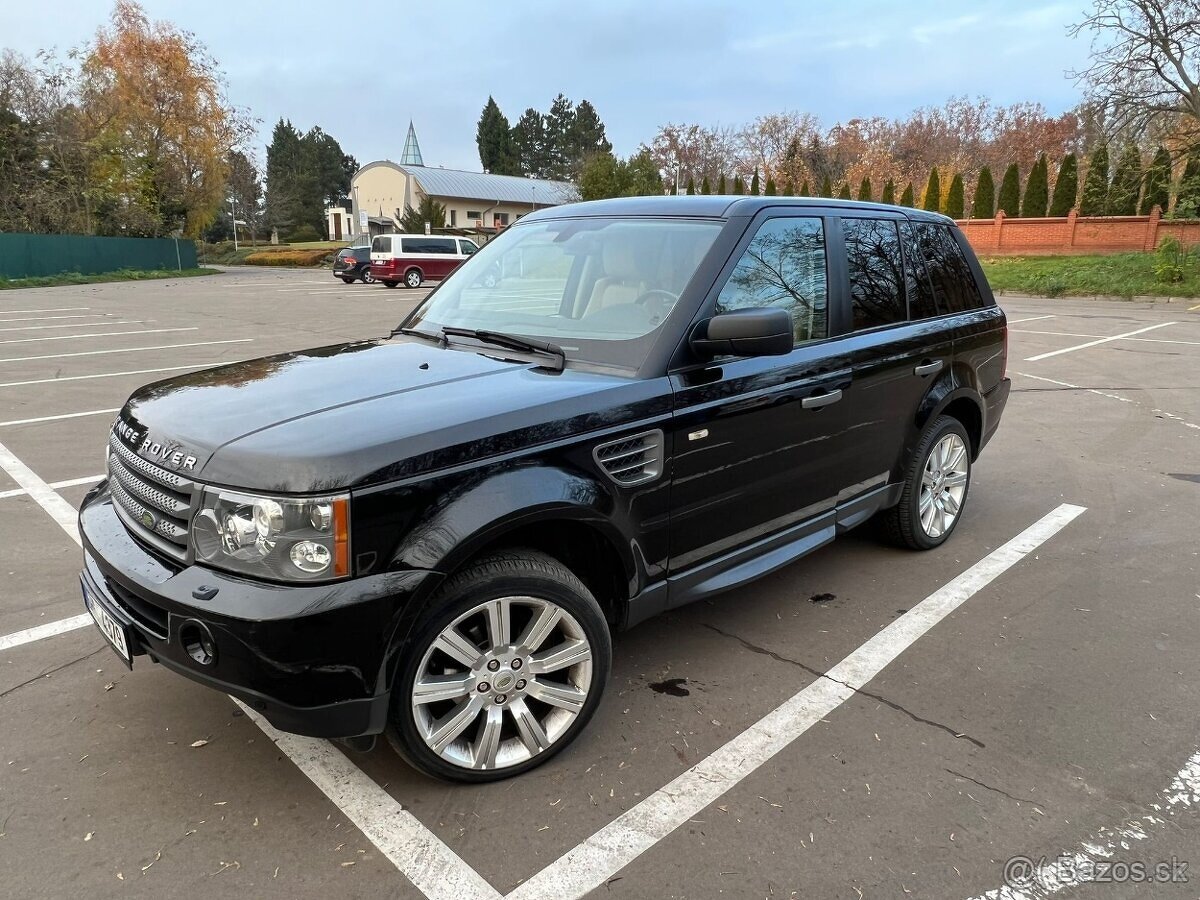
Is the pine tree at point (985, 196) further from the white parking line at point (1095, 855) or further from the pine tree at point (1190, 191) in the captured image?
the white parking line at point (1095, 855)

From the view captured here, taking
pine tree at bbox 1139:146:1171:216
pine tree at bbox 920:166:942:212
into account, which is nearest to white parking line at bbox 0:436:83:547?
pine tree at bbox 1139:146:1171:216

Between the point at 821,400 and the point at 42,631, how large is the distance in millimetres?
3597

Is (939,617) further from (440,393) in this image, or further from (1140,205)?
(1140,205)

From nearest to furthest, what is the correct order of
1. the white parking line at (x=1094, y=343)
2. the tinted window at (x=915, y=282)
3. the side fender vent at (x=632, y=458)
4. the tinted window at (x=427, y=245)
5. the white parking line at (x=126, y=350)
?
the side fender vent at (x=632, y=458)
the tinted window at (x=915, y=282)
the white parking line at (x=126, y=350)
the white parking line at (x=1094, y=343)
the tinted window at (x=427, y=245)

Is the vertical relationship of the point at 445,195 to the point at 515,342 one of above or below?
above

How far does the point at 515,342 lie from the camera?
10.6 feet

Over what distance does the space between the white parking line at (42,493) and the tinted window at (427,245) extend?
25.1m

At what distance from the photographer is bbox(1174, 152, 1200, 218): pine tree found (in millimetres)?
25953

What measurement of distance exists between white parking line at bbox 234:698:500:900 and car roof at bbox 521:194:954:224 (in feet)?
8.25

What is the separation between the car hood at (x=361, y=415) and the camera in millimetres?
2215

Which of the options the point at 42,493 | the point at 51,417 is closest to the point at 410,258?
the point at 51,417

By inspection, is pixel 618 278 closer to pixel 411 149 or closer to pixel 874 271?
pixel 874 271

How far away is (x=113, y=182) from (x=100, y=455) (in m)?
41.7

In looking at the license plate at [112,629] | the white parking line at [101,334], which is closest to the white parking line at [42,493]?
the license plate at [112,629]
